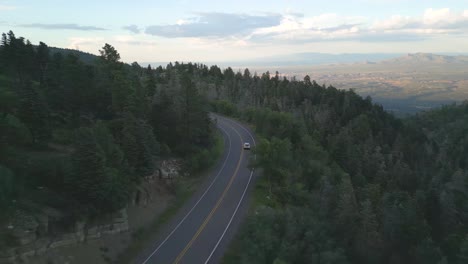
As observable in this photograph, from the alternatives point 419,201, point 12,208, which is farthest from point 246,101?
point 12,208

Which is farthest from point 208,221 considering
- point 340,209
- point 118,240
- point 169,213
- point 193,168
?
point 193,168

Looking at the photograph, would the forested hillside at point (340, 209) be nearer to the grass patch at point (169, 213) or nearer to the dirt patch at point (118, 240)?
the grass patch at point (169, 213)

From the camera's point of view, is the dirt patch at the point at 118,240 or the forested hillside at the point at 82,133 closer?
the dirt patch at the point at 118,240

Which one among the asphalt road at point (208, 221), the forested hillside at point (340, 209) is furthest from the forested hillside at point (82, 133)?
the forested hillside at point (340, 209)

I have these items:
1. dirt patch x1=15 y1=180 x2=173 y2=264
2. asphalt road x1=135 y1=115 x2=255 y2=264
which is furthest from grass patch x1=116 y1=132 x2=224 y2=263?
asphalt road x1=135 y1=115 x2=255 y2=264

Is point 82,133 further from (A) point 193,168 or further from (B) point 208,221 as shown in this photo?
(A) point 193,168

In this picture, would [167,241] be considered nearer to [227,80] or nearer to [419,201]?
[419,201]
